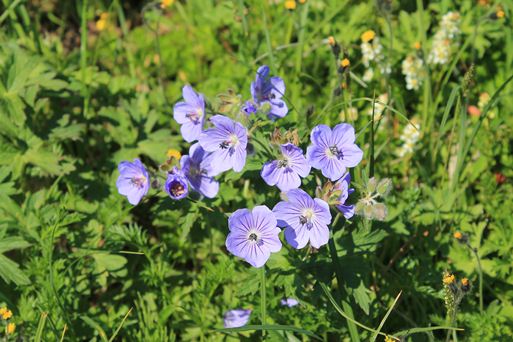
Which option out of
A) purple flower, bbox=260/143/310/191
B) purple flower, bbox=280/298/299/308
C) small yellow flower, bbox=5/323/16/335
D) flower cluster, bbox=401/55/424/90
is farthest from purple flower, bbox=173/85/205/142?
flower cluster, bbox=401/55/424/90

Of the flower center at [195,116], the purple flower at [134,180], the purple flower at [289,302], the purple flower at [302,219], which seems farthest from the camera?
the purple flower at [289,302]

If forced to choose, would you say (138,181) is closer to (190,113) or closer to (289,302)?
(190,113)

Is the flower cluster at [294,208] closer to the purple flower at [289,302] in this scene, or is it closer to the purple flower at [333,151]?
the purple flower at [333,151]

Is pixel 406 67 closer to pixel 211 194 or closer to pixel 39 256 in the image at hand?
pixel 211 194

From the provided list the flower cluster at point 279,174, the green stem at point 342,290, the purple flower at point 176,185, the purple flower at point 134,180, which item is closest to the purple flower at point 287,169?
the flower cluster at point 279,174

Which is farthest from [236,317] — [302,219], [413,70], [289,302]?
[413,70]

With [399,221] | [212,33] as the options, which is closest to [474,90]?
[399,221]
